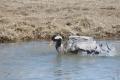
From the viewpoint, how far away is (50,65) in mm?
12969

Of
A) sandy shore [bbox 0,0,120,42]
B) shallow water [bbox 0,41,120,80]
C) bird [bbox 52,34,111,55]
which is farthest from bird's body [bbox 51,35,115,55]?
sandy shore [bbox 0,0,120,42]

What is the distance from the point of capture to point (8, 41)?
57.0ft

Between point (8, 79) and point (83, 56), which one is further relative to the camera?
point (83, 56)

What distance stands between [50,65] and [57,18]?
26.7 feet

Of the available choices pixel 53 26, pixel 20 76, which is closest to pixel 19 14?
pixel 53 26

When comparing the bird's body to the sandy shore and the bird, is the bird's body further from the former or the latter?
the sandy shore

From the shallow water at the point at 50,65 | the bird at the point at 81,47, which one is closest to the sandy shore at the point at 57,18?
the shallow water at the point at 50,65

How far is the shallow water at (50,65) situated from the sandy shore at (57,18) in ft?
8.08

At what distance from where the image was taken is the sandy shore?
1841 cm

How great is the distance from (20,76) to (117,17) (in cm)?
1060

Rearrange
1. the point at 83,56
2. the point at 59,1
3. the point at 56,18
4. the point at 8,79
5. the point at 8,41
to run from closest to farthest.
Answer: the point at 8,79
the point at 83,56
the point at 8,41
the point at 56,18
the point at 59,1

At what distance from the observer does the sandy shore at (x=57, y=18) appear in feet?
60.4

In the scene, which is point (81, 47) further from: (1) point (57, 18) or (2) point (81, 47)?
(1) point (57, 18)

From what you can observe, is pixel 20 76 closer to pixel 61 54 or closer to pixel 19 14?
pixel 61 54
